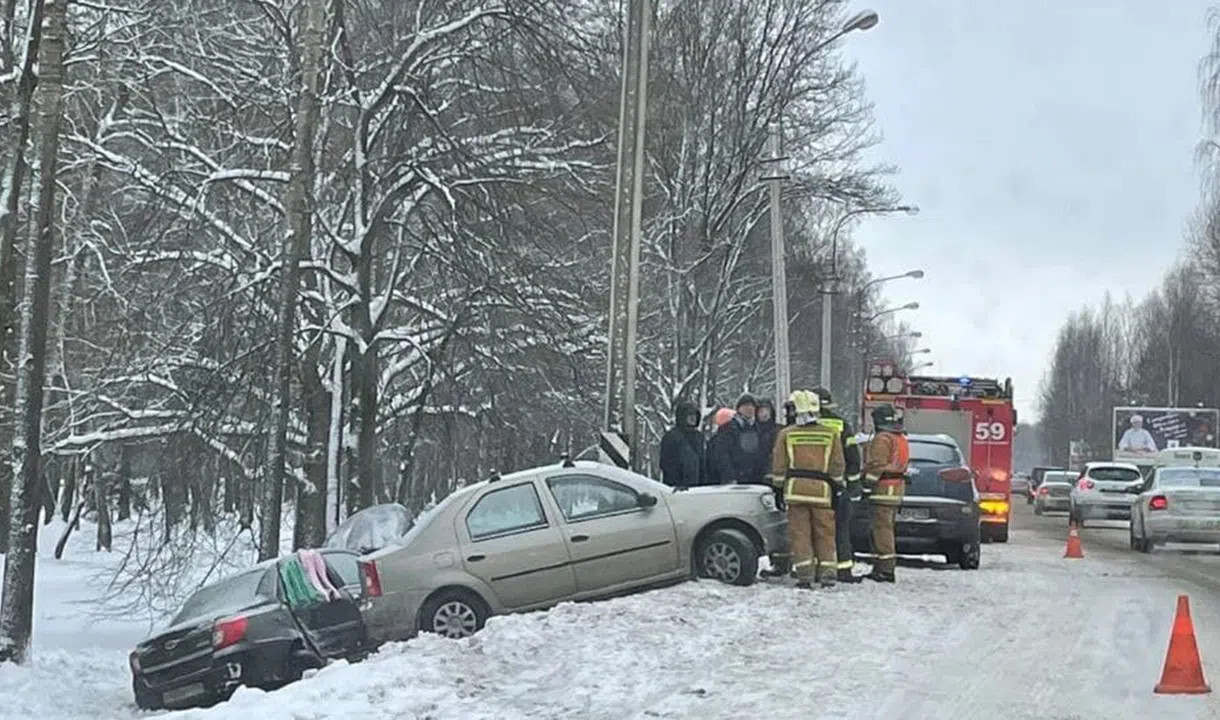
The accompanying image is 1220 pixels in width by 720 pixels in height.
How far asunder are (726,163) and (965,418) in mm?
10441

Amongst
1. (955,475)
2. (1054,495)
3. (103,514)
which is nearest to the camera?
(955,475)

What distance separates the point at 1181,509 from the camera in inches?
974

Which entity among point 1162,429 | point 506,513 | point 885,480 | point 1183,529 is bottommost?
point 1183,529

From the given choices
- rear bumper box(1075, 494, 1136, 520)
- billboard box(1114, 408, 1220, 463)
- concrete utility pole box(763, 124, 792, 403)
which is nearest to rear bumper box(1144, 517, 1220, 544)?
concrete utility pole box(763, 124, 792, 403)

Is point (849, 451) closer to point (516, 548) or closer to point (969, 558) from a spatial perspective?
point (516, 548)

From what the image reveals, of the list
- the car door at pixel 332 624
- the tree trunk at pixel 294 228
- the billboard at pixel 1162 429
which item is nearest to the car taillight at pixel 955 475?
the car door at pixel 332 624

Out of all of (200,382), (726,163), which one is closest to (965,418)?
(726,163)

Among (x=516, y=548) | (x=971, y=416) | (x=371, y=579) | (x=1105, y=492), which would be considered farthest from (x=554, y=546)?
(x=1105, y=492)

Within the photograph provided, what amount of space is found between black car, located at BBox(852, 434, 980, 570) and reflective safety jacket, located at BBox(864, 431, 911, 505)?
1944mm

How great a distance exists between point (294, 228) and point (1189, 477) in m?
14.6

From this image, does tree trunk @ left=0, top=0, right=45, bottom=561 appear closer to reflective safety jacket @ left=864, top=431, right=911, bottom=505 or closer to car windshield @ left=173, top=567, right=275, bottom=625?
car windshield @ left=173, top=567, right=275, bottom=625

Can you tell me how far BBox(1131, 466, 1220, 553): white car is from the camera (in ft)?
80.1

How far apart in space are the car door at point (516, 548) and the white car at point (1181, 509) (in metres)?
13.7

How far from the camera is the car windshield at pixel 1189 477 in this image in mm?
25531
